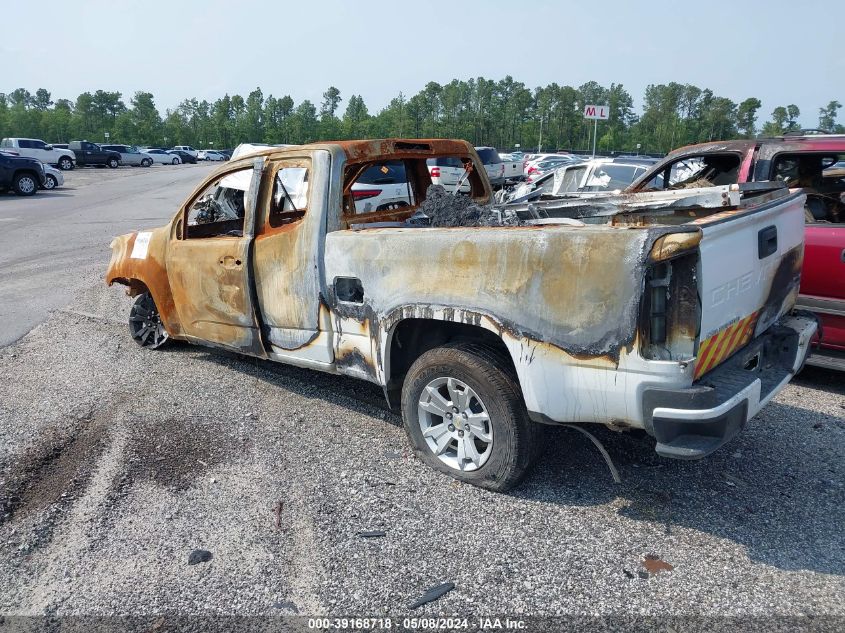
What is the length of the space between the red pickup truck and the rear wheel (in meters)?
22.5

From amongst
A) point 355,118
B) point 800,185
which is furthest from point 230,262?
point 355,118

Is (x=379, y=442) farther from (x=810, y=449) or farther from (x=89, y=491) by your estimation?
(x=810, y=449)

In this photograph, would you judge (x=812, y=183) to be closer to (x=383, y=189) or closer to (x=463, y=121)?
(x=383, y=189)

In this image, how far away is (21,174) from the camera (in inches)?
876

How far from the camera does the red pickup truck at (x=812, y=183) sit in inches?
188

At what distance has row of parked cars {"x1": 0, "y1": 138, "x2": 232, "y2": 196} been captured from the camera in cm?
2218

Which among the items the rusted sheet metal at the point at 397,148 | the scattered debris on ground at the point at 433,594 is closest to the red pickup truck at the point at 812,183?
the rusted sheet metal at the point at 397,148

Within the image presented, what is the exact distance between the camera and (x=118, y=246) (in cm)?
625

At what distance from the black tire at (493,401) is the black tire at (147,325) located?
354 cm

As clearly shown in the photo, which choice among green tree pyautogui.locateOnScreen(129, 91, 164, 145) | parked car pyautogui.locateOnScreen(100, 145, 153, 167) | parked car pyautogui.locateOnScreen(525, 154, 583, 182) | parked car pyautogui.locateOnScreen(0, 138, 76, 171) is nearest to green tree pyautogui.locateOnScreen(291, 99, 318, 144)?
green tree pyautogui.locateOnScreen(129, 91, 164, 145)

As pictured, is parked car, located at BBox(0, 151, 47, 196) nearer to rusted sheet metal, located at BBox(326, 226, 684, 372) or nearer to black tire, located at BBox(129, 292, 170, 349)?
black tire, located at BBox(129, 292, 170, 349)

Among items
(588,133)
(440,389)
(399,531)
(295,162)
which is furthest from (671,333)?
(588,133)

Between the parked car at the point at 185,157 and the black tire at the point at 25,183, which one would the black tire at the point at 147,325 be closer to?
the black tire at the point at 25,183

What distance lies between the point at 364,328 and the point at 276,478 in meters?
1.02
